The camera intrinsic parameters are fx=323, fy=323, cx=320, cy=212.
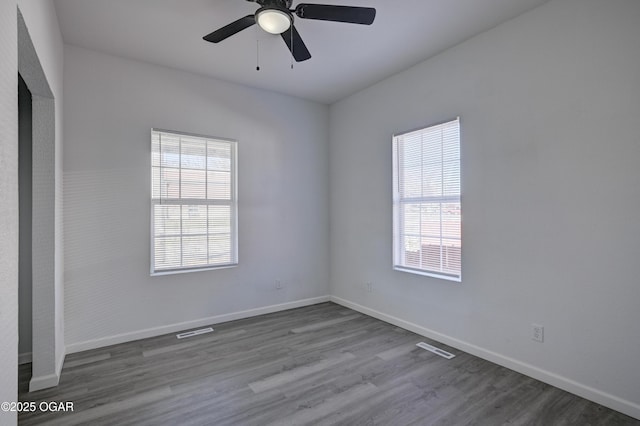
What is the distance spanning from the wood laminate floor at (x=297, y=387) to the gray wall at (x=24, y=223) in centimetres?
38

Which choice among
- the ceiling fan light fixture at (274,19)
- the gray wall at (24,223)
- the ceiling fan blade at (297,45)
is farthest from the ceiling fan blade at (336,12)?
the gray wall at (24,223)

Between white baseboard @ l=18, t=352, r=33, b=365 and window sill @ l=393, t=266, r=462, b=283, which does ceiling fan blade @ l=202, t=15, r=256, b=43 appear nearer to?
window sill @ l=393, t=266, r=462, b=283

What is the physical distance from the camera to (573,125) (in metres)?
2.42

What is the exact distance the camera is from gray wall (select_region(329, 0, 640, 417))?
2193 millimetres

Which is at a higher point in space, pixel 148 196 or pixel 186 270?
pixel 148 196

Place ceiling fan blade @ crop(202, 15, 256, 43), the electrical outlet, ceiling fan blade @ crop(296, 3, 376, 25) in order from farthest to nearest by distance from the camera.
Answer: the electrical outlet → ceiling fan blade @ crop(202, 15, 256, 43) → ceiling fan blade @ crop(296, 3, 376, 25)

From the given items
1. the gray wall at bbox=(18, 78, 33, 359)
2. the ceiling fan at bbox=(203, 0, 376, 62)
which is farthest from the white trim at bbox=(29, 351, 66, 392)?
the ceiling fan at bbox=(203, 0, 376, 62)

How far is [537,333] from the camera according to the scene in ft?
8.53

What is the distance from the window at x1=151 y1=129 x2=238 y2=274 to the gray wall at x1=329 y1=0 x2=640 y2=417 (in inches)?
89.1

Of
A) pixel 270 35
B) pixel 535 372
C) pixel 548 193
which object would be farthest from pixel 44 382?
pixel 548 193

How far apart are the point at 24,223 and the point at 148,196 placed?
107 cm

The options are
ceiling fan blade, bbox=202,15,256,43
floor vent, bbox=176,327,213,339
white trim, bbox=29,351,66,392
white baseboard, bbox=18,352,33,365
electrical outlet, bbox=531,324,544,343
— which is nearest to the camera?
ceiling fan blade, bbox=202,15,256,43
